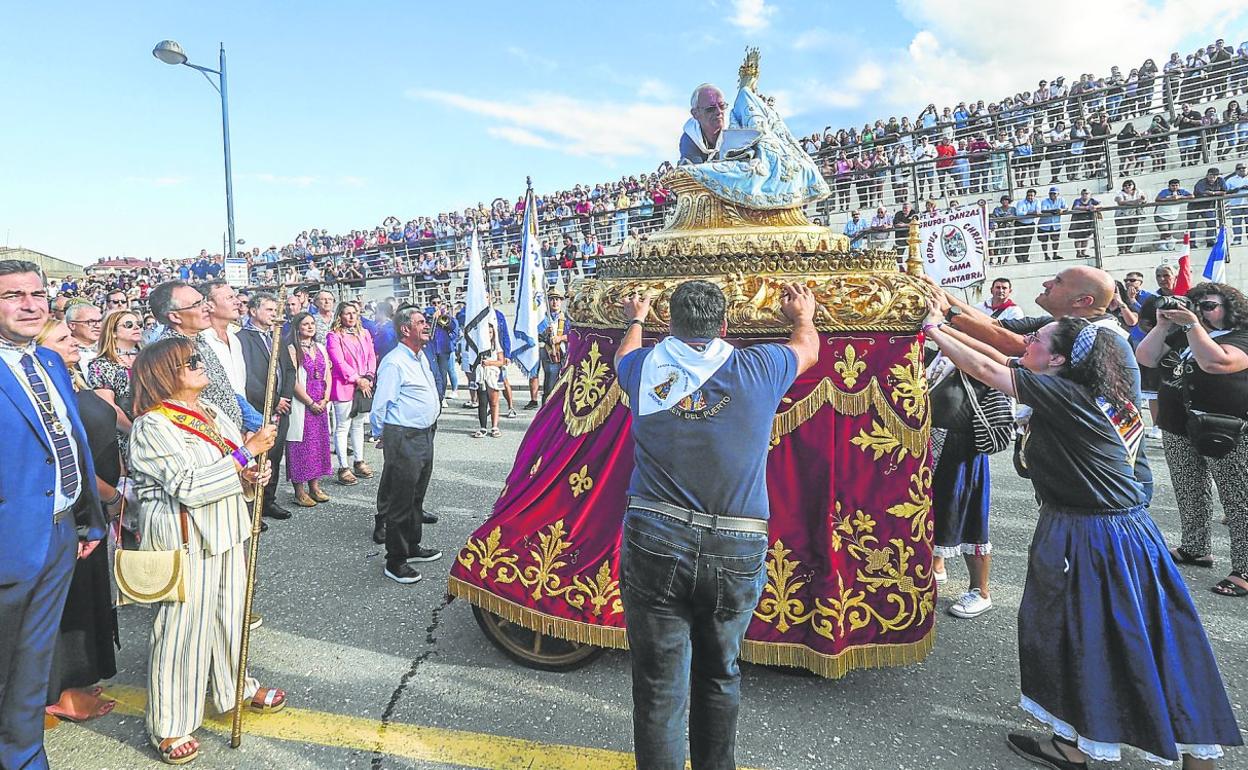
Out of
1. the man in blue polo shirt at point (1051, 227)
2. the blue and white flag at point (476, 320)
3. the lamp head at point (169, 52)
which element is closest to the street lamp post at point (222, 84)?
the lamp head at point (169, 52)

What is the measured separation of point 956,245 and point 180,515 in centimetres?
694

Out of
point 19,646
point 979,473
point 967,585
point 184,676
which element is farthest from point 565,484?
point 967,585

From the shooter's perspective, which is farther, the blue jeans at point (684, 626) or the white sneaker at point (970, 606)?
the white sneaker at point (970, 606)

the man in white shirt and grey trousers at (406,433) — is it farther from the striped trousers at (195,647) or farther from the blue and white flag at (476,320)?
the blue and white flag at (476,320)

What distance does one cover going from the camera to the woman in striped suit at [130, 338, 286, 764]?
8.65ft

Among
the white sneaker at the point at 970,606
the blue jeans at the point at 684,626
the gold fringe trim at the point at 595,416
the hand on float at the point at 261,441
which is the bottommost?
the white sneaker at the point at 970,606

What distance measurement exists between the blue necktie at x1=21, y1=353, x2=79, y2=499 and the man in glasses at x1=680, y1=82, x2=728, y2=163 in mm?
2905

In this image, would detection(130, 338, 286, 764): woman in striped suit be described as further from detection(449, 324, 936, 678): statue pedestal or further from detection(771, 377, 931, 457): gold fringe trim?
detection(771, 377, 931, 457): gold fringe trim

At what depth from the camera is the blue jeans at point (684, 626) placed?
6.86ft

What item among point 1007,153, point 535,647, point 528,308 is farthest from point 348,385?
point 1007,153

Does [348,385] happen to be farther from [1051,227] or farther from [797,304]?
[1051,227]

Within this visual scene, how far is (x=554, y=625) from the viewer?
9.80ft

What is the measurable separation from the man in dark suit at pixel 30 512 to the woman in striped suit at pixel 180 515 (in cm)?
24

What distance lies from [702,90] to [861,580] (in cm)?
251
